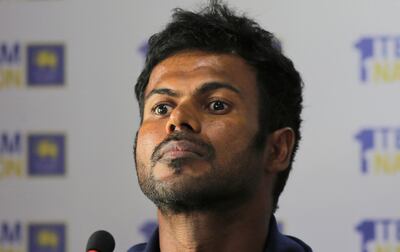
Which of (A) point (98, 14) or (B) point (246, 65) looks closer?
(B) point (246, 65)

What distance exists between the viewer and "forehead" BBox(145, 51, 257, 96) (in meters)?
1.04

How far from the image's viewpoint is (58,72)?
1.69 metres

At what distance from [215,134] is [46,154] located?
2.63ft

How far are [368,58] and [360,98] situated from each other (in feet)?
0.33

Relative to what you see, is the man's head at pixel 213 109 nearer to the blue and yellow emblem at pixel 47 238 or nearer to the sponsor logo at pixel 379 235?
the sponsor logo at pixel 379 235

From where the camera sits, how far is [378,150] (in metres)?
1.59

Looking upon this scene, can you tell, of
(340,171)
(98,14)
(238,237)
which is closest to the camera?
(238,237)

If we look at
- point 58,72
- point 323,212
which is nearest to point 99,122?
point 58,72

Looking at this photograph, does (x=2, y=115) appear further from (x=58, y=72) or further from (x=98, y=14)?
(x=98, y=14)

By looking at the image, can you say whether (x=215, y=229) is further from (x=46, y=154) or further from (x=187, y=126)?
(x=46, y=154)

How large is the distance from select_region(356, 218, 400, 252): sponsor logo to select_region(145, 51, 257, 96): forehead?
2.14 feet

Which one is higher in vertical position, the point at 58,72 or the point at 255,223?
the point at 58,72

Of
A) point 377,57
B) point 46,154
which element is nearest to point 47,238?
point 46,154

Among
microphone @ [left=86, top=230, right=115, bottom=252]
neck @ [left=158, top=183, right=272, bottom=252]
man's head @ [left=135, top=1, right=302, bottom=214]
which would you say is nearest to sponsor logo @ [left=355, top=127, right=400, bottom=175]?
man's head @ [left=135, top=1, right=302, bottom=214]
